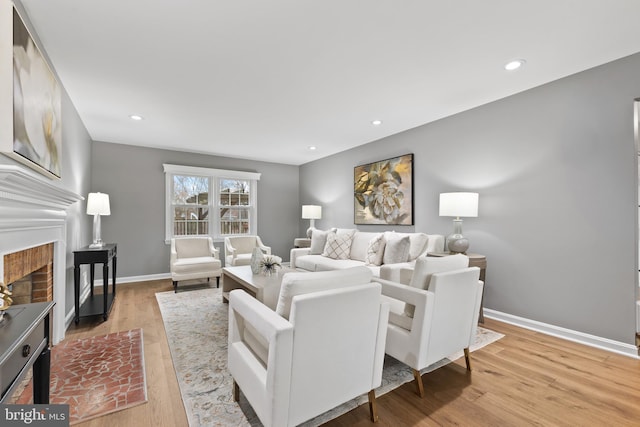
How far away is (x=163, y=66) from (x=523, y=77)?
334 centimetres

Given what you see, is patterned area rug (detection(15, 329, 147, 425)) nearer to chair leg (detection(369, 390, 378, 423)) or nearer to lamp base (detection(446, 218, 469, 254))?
chair leg (detection(369, 390, 378, 423))

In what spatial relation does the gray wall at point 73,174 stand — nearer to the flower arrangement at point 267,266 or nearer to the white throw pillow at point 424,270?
the flower arrangement at point 267,266

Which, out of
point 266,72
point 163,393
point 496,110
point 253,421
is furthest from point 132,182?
point 496,110

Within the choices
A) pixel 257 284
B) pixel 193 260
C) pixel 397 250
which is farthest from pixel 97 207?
pixel 397 250

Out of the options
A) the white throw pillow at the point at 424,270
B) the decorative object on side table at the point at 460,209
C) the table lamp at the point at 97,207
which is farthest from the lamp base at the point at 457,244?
the table lamp at the point at 97,207

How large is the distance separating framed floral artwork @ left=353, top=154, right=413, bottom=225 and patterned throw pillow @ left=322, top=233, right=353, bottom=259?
0.61 metres

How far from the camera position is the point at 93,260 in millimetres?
3166

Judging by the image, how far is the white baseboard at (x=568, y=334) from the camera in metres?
2.43

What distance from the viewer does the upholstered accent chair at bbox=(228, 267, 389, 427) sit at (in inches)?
51.9

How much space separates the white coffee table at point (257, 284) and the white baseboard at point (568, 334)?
8.15 feet

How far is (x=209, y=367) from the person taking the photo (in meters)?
2.20

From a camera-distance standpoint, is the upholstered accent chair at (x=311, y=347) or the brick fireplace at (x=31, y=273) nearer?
the upholstered accent chair at (x=311, y=347)

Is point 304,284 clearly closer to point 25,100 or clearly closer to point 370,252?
point 25,100

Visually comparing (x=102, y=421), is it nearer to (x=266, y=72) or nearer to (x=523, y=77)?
(x=266, y=72)
